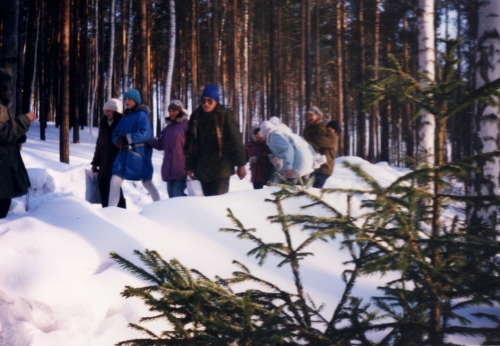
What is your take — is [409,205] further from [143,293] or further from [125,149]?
[125,149]

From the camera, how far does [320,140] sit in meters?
7.79

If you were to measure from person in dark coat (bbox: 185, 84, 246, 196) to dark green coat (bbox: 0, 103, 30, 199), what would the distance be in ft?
6.05

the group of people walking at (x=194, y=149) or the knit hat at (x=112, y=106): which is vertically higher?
the knit hat at (x=112, y=106)

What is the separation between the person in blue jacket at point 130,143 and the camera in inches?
243

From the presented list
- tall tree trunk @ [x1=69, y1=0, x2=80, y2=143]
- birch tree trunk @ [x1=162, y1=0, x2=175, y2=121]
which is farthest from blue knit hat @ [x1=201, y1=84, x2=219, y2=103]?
tall tree trunk @ [x1=69, y1=0, x2=80, y2=143]

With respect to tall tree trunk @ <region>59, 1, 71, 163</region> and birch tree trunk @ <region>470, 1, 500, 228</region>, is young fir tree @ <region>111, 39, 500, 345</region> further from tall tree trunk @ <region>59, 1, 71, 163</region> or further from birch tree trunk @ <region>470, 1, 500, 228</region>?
tall tree trunk @ <region>59, 1, 71, 163</region>

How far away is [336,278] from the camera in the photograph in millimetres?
3691

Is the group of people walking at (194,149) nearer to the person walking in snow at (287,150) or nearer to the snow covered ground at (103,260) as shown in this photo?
the person walking in snow at (287,150)

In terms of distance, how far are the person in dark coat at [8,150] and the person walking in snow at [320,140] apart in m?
4.36

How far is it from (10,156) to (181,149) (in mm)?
2504

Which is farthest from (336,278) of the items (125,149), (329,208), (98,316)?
(125,149)

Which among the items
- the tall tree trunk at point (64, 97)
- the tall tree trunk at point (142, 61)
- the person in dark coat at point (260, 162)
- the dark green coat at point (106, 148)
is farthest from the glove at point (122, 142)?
the tall tree trunk at point (142, 61)

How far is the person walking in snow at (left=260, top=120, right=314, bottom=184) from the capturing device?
6.34 metres

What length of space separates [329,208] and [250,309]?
45 cm
